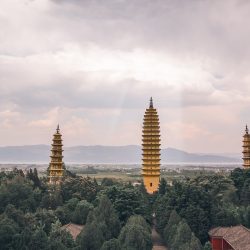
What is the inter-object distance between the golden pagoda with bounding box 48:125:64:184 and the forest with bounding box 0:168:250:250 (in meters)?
2.32

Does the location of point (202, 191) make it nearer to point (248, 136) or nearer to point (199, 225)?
point (199, 225)

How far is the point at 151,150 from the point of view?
278ft

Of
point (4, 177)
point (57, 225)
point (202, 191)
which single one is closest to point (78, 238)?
point (57, 225)

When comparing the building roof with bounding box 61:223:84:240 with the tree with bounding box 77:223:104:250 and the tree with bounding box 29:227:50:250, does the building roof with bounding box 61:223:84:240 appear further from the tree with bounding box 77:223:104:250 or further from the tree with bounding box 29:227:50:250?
the tree with bounding box 29:227:50:250

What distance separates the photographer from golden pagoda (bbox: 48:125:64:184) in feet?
242

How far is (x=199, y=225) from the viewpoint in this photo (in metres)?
56.2

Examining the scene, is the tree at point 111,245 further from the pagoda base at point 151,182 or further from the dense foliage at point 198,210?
the pagoda base at point 151,182

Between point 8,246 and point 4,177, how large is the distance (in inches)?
820

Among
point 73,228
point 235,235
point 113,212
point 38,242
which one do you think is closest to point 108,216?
point 113,212

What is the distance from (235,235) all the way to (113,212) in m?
11.8

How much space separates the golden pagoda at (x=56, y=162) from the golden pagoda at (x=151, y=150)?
14160 millimetres

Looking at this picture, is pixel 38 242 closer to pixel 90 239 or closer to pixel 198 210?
pixel 90 239

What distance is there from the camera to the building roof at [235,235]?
50.4 meters

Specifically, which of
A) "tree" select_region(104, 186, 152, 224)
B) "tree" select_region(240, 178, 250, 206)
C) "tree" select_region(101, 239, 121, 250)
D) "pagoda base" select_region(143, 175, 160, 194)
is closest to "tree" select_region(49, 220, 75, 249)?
"tree" select_region(101, 239, 121, 250)
